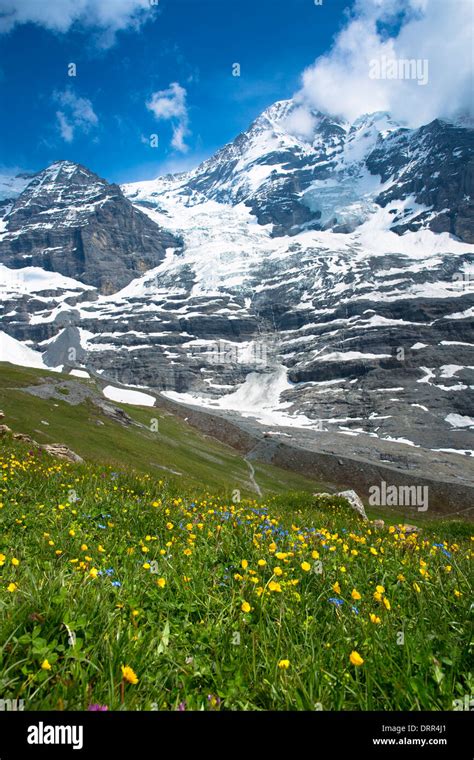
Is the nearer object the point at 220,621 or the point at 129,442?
the point at 220,621

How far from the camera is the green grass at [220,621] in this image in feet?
10.2

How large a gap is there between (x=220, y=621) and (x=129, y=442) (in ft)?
262

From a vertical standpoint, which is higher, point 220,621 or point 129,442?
point 220,621

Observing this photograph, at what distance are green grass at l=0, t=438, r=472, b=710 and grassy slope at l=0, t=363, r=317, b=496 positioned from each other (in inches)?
1529

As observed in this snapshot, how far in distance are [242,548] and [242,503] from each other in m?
5.28

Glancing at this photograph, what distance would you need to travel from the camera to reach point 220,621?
4.28 metres

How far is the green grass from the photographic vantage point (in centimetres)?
311

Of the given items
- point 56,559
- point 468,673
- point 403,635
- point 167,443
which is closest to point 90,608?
point 56,559

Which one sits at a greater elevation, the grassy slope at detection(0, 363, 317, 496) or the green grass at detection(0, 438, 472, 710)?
the green grass at detection(0, 438, 472, 710)

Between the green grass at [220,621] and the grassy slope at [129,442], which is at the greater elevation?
the green grass at [220,621]

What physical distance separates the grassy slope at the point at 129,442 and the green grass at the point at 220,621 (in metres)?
38.8

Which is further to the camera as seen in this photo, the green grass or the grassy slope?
the grassy slope
